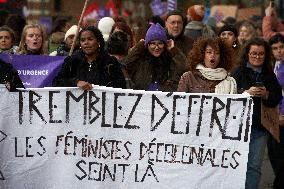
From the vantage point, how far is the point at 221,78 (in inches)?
250

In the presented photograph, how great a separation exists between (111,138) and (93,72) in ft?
1.92

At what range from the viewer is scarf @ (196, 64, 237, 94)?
6340 mm

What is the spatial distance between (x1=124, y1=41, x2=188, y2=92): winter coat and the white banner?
0.64 meters

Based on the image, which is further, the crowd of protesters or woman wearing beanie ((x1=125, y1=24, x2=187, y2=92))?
woman wearing beanie ((x1=125, y1=24, x2=187, y2=92))

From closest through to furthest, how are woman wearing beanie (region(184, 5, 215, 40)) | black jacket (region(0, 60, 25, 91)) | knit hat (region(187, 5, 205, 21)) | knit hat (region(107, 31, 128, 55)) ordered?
black jacket (region(0, 60, 25, 91)) < knit hat (region(107, 31, 128, 55)) < woman wearing beanie (region(184, 5, 215, 40)) < knit hat (region(187, 5, 205, 21))

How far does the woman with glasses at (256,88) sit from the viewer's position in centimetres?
641

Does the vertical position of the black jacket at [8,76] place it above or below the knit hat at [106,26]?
below

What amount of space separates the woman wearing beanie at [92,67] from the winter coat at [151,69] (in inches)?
20.0

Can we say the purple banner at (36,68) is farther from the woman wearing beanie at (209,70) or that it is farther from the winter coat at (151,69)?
the woman wearing beanie at (209,70)

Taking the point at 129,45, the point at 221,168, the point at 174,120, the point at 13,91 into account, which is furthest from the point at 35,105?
the point at 129,45

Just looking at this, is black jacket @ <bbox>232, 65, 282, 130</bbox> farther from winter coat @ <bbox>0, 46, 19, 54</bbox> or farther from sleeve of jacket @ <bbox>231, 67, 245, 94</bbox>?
winter coat @ <bbox>0, 46, 19, 54</bbox>

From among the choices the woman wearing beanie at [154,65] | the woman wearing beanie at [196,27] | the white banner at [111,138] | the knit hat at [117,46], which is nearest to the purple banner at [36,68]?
the knit hat at [117,46]

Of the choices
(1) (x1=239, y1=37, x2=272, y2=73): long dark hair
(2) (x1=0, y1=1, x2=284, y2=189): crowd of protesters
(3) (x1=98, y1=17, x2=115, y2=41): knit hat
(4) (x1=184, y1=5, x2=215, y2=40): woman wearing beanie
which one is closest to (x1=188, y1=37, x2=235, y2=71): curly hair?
(2) (x1=0, y1=1, x2=284, y2=189): crowd of protesters

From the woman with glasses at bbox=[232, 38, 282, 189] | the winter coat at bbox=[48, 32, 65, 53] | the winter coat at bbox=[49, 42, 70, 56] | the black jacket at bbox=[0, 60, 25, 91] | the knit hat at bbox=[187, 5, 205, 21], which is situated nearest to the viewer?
the black jacket at bbox=[0, 60, 25, 91]
